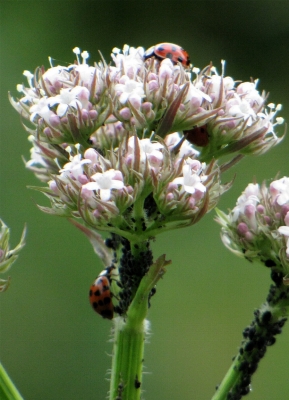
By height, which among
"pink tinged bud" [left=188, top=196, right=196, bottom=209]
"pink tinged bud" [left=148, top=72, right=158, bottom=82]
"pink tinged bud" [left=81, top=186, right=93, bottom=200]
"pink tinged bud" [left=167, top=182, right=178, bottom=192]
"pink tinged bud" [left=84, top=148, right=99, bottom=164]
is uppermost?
"pink tinged bud" [left=148, top=72, right=158, bottom=82]

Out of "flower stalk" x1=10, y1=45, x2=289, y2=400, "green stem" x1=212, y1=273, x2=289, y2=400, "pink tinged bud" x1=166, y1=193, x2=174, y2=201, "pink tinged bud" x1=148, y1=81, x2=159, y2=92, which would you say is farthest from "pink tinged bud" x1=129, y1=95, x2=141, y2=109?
"green stem" x1=212, y1=273, x2=289, y2=400

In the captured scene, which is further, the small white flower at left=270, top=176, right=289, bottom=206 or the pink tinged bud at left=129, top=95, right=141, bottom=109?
the small white flower at left=270, top=176, right=289, bottom=206

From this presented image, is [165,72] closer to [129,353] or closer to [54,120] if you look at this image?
[54,120]

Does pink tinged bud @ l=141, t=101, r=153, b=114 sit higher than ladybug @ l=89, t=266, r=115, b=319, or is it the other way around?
pink tinged bud @ l=141, t=101, r=153, b=114

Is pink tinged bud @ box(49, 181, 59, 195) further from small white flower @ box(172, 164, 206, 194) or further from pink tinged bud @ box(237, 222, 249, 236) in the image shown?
pink tinged bud @ box(237, 222, 249, 236)

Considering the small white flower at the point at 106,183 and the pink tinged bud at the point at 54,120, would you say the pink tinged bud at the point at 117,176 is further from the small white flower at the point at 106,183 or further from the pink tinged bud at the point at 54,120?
the pink tinged bud at the point at 54,120

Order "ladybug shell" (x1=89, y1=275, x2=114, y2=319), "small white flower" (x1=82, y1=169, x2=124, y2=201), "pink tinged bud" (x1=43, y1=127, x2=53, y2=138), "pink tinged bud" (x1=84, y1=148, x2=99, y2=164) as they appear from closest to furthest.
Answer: "small white flower" (x1=82, y1=169, x2=124, y2=201)
"pink tinged bud" (x1=84, y1=148, x2=99, y2=164)
"pink tinged bud" (x1=43, y1=127, x2=53, y2=138)
"ladybug shell" (x1=89, y1=275, x2=114, y2=319)

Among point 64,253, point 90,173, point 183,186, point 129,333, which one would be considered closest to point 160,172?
point 183,186

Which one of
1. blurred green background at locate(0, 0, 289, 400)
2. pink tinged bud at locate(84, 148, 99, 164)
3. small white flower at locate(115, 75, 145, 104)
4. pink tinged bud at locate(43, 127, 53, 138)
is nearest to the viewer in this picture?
pink tinged bud at locate(84, 148, 99, 164)
